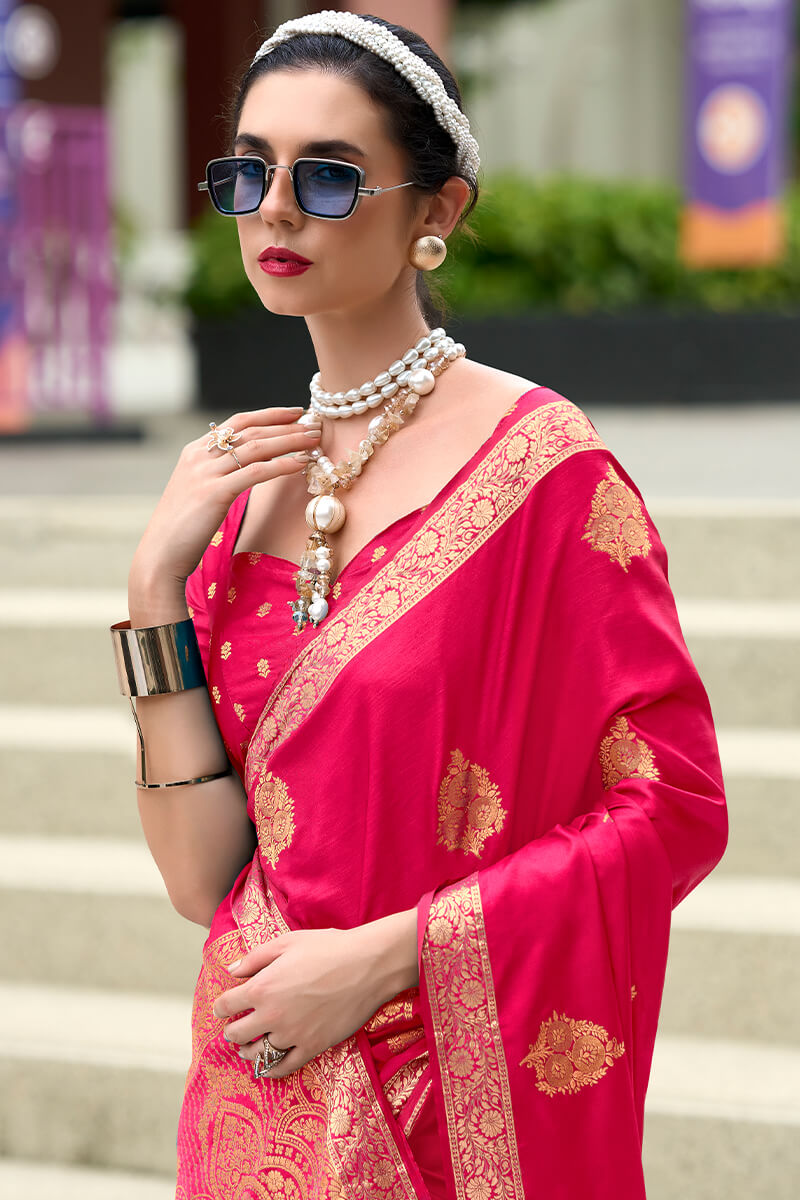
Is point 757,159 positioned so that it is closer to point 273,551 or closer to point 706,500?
point 706,500

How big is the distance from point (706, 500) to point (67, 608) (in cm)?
167

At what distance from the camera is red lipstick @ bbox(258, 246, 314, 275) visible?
1.36m

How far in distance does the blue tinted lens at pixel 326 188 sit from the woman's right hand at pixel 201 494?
0.23m

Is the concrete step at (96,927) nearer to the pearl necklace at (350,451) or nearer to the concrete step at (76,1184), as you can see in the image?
the concrete step at (76,1184)

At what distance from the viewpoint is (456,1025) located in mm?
1349

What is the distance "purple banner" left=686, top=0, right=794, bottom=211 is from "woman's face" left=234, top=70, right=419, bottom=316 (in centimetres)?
664

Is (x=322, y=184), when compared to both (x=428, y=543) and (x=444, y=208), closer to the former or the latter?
(x=444, y=208)

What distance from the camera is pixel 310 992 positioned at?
1.33m

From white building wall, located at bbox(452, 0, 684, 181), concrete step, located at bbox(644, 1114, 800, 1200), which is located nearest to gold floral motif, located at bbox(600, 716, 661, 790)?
concrete step, located at bbox(644, 1114, 800, 1200)

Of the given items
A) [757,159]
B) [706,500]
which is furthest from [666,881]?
[757,159]

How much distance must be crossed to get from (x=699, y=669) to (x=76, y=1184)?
1709mm

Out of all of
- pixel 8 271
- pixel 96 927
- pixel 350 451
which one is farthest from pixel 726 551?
pixel 8 271

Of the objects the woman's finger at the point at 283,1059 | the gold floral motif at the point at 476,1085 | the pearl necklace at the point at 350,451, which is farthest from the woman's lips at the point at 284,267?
the woman's finger at the point at 283,1059

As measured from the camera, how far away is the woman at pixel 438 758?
1.33 metres
